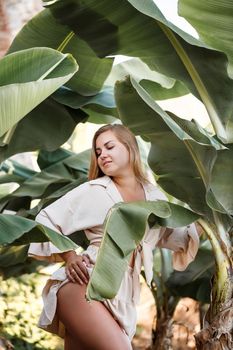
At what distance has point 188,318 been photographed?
6.57 metres

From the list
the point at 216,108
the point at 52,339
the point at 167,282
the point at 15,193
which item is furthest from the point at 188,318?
the point at 216,108

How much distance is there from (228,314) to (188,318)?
3622 mm

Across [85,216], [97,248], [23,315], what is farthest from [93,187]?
[23,315]

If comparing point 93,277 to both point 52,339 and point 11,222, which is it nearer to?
point 11,222

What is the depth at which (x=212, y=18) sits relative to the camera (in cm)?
314

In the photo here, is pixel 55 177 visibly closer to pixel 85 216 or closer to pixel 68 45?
pixel 68 45

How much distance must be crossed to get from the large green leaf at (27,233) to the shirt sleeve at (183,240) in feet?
1.73

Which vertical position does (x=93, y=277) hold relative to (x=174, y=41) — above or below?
below

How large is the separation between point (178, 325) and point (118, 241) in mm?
3991

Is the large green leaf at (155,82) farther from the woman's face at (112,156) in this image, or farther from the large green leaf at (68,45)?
the woman's face at (112,156)

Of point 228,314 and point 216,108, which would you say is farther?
point 216,108

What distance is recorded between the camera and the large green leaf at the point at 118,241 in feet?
8.41

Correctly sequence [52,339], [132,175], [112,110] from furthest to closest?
[52,339]
[112,110]
[132,175]

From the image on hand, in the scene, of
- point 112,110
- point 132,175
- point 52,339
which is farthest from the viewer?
point 52,339
